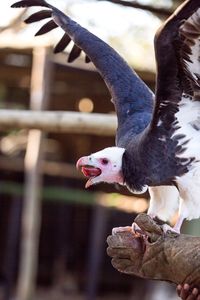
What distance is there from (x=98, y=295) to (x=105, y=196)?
126cm

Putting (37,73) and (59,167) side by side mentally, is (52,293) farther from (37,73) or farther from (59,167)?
(37,73)

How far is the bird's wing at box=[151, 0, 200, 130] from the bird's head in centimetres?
19

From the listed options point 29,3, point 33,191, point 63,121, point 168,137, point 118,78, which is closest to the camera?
point 168,137

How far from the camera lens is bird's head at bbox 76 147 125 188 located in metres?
2.91

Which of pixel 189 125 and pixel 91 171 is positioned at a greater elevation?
pixel 189 125

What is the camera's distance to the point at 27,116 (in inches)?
175

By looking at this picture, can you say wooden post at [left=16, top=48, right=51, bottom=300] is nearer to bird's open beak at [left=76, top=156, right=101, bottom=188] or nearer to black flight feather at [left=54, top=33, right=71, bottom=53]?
black flight feather at [left=54, top=33, right=71, bottom=53]

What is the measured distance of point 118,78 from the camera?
3.39 m

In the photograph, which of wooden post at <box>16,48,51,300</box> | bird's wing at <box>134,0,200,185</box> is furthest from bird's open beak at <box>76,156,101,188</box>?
wooden post at <box>16,48,51,300</box>

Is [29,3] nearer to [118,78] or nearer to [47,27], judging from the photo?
[47,27]

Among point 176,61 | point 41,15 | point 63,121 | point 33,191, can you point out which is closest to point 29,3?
point 41,15

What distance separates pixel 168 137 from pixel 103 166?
0.25m

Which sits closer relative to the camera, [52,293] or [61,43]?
[61,43]

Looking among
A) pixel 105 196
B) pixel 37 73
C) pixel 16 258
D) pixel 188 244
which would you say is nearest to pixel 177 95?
pixel 188 244
